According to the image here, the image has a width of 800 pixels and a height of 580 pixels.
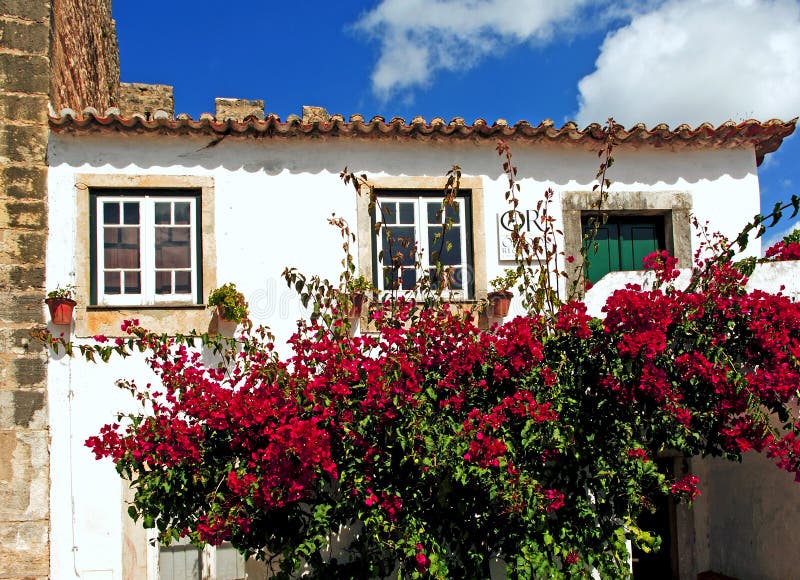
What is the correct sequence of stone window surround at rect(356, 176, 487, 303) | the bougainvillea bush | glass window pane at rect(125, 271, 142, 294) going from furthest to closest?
stone window surround at rect(356, 176, 487, 303), glass window pane at rect(125, 271, 142, 294), the bougainvillea bush

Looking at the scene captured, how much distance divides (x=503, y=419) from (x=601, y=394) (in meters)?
0.85

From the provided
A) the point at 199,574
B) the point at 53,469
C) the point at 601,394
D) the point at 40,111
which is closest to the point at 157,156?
the point at 40,111

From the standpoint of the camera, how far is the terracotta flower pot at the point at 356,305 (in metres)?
7.53

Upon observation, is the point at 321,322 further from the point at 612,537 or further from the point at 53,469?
the point at 612,537

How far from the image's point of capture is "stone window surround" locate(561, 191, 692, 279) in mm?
8203

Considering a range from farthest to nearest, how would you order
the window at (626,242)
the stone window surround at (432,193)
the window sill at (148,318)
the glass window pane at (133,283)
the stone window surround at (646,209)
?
the window at (626,242)
the stone window surround at (646,209)
the stone window surround at (432,193)
the glass window pane at (133,283)
the window sill at (148,318)

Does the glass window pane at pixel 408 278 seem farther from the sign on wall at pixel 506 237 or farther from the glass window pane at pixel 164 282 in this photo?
the glass window pane at pixel 164 282

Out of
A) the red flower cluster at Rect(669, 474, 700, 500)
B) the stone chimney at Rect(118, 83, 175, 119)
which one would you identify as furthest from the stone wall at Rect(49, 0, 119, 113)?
the red flower cluster at Rect(669, 474, 700, 500)

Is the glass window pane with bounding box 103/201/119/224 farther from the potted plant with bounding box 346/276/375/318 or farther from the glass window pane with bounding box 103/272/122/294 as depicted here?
the potted plant with bounding box 346/276/375/318

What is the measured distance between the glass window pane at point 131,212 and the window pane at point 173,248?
234 mm

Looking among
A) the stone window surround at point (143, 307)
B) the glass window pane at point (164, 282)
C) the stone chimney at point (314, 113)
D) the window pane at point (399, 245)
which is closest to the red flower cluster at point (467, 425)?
the stone window surround at point (143, 307)

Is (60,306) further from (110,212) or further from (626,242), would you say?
(626,242)

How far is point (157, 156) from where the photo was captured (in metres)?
7.79

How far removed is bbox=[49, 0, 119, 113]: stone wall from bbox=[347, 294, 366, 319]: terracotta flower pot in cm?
332
